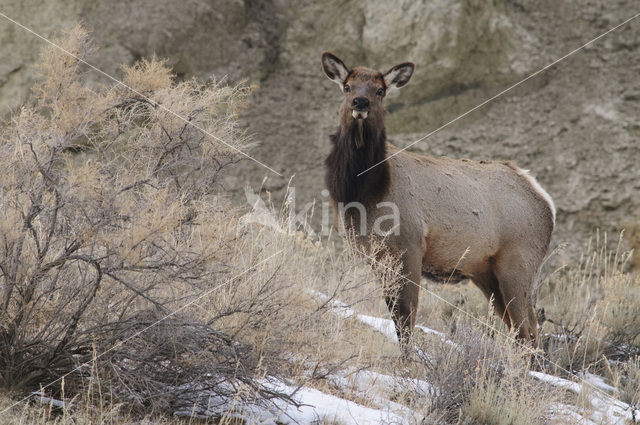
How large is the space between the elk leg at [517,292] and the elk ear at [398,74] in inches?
83.7

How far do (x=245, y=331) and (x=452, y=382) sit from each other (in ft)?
5.13

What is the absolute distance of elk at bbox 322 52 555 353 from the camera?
6484mm

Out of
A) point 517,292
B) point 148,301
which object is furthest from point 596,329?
point 148,301

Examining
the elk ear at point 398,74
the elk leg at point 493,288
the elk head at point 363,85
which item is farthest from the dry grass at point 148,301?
the elk ear at point 398,74

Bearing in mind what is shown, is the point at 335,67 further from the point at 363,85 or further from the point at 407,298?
the point at 407,298

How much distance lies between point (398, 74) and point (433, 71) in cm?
572

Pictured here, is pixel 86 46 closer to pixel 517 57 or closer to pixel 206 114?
pixel 206 114

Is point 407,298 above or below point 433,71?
below

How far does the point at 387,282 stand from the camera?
233 inches

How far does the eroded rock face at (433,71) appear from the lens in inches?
474

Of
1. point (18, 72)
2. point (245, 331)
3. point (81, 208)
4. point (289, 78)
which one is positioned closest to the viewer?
point (81, 208)

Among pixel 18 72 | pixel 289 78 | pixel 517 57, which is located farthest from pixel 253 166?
pixel 517 57

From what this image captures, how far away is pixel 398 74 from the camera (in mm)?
7031

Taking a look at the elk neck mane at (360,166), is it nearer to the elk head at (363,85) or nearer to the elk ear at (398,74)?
the elk head at (363,85)
